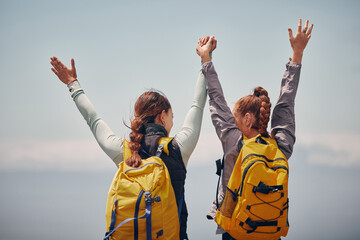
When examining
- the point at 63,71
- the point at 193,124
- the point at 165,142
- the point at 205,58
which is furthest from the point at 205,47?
the point at 63,71

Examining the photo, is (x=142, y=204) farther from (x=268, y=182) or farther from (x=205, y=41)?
(x=205, y=41)

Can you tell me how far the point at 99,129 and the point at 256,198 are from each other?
6.78ft

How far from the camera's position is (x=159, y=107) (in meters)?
5.84

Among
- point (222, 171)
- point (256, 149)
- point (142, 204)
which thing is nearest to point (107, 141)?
point (142, 204)

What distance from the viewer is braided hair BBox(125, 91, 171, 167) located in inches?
226

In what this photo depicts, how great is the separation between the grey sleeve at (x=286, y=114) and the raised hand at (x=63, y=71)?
2654 mm

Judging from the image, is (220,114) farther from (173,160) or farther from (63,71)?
(63,71)

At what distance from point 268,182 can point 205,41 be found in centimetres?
A: 213

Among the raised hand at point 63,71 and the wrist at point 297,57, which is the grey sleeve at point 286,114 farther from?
the raised hand at point 63,71

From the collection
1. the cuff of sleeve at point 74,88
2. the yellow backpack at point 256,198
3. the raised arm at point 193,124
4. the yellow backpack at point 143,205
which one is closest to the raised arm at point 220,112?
the raised arm at point 193,124

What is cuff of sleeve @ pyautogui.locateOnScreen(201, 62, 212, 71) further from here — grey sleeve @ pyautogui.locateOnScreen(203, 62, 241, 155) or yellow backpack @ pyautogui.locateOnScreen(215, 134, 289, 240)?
yellow backpack @ pyautogui.locateOnScreen(215, 134, 289, 240)

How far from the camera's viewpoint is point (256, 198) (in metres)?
5.32

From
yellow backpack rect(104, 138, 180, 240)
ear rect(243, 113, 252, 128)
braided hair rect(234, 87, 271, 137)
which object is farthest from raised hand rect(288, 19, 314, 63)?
yellow backpack rect(104, 138, 180, 240)

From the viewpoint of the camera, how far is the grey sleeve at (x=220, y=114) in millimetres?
5672
